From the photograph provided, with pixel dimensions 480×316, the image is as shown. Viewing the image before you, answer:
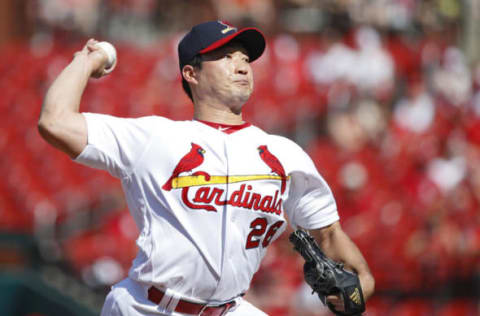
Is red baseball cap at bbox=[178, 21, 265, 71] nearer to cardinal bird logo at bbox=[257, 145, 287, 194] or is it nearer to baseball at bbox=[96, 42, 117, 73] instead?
baseball at bbox=[96, 42, 117, 73]

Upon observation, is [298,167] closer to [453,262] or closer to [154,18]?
[453,262]

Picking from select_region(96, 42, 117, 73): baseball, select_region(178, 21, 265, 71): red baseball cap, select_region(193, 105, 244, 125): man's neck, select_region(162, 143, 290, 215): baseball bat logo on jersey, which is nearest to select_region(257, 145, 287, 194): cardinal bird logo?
select_region(162, 143, 290, 215): baseball bat logo on jersey

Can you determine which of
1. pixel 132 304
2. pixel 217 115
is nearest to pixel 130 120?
pixel 217 115

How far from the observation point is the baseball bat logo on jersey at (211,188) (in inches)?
99.7

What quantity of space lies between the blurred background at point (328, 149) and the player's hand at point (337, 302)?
2738mm

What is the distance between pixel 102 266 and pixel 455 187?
116 inches

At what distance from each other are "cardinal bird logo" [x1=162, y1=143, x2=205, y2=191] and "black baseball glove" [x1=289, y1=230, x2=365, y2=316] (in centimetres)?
40

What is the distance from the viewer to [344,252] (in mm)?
2773

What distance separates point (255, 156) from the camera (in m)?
2.66

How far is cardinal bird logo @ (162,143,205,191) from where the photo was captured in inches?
99.4

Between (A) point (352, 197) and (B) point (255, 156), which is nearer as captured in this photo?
(B) point (255, 156)

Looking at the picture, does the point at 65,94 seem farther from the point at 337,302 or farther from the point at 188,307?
the point at 337,302

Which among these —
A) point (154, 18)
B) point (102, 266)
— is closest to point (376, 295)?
point (102, 266)

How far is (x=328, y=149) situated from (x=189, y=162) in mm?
5618
